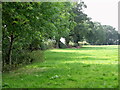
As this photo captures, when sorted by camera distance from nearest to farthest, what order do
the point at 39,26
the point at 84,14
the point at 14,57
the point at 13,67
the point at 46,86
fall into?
the point at 46,86 → the point at 39,26 → the point at 13,67 → the point at 14,57 → the point at 84,14

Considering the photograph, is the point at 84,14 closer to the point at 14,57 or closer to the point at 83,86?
the point at 14,57

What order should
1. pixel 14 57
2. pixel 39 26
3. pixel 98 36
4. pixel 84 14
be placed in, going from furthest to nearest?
pixel 98 36, pixel 84 14, pixel 14 57, pixel 39 26

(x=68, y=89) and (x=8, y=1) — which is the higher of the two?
(x=8, y=1)

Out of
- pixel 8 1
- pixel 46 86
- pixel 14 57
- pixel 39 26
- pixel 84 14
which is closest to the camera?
pixel 46 86

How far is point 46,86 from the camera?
630cm

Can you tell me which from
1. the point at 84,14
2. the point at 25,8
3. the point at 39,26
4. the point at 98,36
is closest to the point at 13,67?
the point at 39,26

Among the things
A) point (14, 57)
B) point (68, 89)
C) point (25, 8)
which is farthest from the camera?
point (14, 57)

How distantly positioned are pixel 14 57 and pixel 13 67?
99 centimetres

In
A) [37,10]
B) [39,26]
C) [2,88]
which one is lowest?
[2,88]

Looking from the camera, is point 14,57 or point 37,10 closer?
point 37,10

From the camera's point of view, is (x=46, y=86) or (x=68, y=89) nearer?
(x=68, y=89)

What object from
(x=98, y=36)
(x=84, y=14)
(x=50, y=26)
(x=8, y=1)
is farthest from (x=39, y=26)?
(x=98, y=36)

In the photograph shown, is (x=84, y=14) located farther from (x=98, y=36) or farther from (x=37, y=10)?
(x=37, y=10)

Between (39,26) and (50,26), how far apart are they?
669mm
